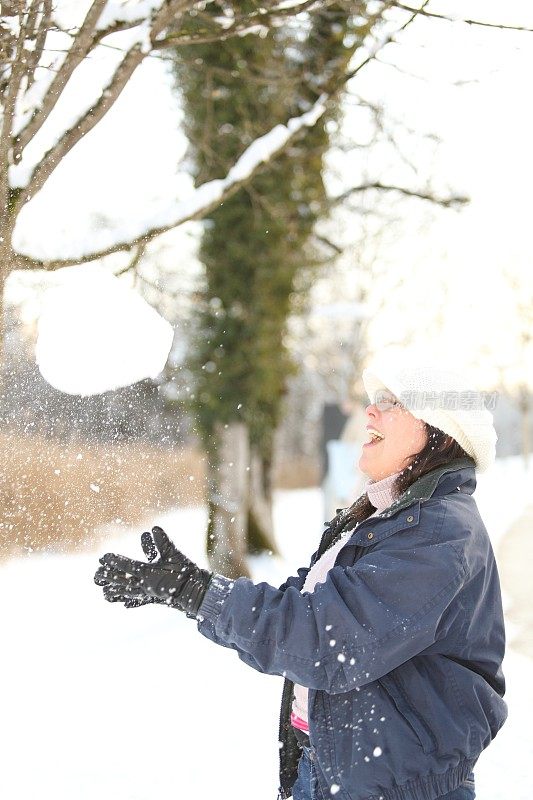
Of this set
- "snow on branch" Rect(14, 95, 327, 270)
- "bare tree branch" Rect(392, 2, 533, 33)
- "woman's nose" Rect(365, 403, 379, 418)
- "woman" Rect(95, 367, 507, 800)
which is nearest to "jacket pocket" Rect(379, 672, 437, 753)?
"woman" Rect(95, 367, 507, 800)

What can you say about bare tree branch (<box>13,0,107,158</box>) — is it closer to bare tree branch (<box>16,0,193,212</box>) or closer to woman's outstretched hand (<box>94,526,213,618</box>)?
bare tree branch (<box>16,0,193,212</box>)

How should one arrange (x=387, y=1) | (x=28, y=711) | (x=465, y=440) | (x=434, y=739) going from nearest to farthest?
(x=434, y=739)
(x=465, y=440)
(x=387, y=1)
(x=28, y=711)

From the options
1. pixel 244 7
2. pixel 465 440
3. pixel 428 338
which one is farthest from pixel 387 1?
pixel 428 338

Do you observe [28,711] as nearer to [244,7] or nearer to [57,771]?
→ [57,771]

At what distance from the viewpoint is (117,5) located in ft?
10.4

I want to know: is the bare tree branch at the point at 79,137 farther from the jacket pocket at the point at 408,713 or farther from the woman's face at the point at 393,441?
the jacket pocket at the point at 408,713

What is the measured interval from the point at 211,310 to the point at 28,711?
17.7 feet

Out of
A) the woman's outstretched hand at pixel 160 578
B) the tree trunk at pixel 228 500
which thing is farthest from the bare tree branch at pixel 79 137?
the tree trunk at pixel 228 500

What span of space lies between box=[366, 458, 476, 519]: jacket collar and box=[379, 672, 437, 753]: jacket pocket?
0.34 m

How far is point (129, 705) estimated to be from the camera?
476 centimetres

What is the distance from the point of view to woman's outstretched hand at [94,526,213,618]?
5.33 feet

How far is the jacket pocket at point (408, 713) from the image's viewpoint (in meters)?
1.66

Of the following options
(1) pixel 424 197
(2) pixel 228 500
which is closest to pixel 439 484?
(2) pixel 228 500

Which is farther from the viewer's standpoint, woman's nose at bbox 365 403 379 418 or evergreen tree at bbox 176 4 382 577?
evergreen tree at bbox 176 4 382 577
